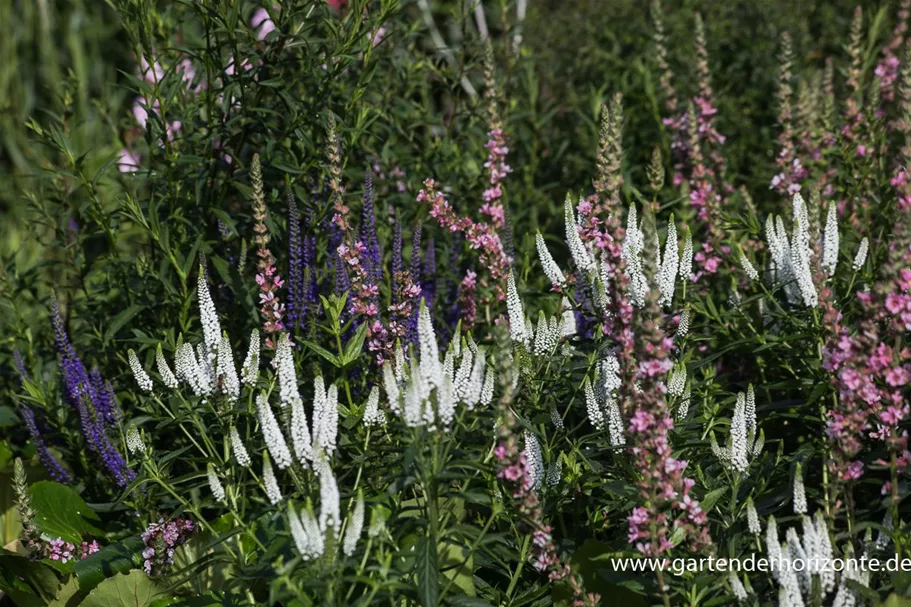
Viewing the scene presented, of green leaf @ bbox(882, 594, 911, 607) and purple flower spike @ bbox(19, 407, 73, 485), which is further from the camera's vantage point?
purple flower spike @ bbox(19, 407, 73, 485)

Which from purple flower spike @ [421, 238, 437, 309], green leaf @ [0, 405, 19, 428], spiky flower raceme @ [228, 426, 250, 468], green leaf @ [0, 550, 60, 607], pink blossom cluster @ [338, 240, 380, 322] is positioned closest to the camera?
spiky flower raceme @ [228, 426, 250, 468]

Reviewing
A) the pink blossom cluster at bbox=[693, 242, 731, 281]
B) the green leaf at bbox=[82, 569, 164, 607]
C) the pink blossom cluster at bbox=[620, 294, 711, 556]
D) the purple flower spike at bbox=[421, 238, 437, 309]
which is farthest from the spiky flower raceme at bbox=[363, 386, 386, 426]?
the pink blossom cluster at bbox=[693, 242, 731, 281]

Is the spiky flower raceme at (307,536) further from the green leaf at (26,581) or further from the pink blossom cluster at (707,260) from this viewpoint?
the pink blossom cluster at (707,260)

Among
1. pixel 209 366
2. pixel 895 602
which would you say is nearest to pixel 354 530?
pixel 209 366

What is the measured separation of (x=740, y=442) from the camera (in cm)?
289

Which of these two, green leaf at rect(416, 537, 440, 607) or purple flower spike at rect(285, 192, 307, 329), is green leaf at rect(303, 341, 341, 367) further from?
green leaf at rect(416, 537, 440, 607)

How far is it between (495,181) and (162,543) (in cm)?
183

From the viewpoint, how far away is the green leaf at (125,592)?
3.31 m

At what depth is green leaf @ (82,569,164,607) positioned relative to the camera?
3311mm

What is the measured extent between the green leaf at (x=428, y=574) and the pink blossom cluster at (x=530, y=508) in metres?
0.26

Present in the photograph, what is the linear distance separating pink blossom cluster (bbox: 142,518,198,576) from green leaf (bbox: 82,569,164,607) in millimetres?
41

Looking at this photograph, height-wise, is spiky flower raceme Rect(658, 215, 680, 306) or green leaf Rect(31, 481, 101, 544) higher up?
spiky flower raceme Rect(658, 215, 680, 306)

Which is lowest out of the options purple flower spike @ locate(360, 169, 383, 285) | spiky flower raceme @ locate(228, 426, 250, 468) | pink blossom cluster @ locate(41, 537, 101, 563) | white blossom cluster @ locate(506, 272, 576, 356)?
pink blossom cluster @ locate(41, 537, 101, 563)

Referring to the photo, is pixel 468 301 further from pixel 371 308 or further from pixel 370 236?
pixel 371 308
